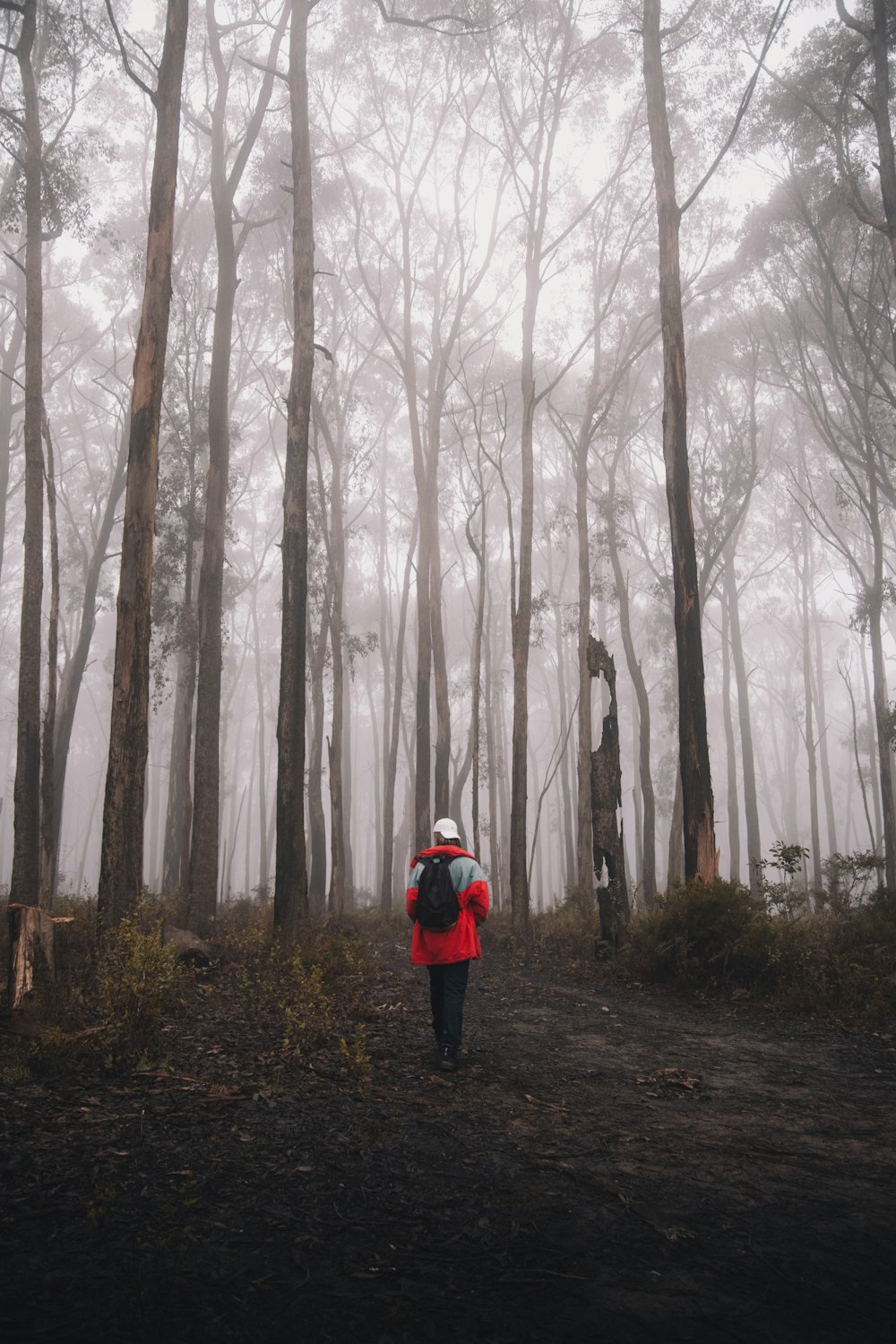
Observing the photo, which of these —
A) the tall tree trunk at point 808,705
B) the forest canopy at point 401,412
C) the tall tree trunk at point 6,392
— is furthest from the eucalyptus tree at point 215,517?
the tall tree trunk at point 808,705

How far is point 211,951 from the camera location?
26.1 feet

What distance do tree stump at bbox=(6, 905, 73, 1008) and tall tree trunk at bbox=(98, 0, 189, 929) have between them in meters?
0.68

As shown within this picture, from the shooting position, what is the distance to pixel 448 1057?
4875mm

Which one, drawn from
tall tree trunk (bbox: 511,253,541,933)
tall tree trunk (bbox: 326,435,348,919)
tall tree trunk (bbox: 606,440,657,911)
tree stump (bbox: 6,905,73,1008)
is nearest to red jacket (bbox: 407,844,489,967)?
tree stump (bbox: 6,905,73,1008)

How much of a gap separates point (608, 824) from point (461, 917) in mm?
4716

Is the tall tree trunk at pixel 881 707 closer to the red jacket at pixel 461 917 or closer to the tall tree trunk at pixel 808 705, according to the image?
the tall tree trunk at pixel 808 705

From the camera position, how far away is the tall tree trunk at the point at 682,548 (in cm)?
889

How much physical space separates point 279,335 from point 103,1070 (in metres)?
20.9

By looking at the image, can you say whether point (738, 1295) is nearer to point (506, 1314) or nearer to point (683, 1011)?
point (506, 1314)

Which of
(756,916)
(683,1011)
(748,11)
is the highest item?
(748,11)

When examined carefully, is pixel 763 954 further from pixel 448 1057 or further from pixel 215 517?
pixel 215 517

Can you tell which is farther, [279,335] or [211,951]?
[279,335]

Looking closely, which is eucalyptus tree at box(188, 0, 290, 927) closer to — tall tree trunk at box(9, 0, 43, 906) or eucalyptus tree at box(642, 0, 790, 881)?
tall tree trunk at box(9, 0, 43, 906)

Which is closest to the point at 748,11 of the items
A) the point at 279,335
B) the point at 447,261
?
the point at 447,261
